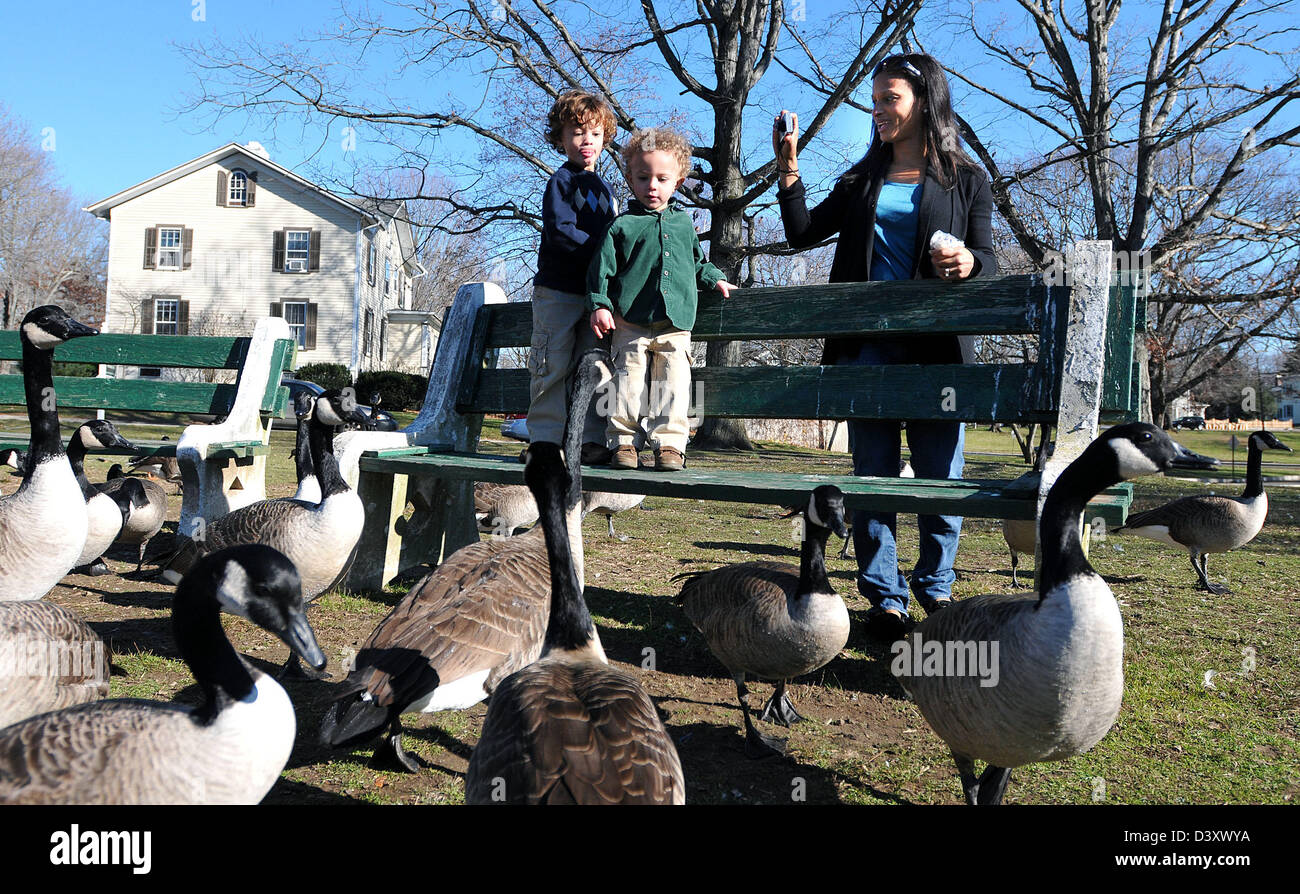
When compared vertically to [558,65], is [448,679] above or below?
below

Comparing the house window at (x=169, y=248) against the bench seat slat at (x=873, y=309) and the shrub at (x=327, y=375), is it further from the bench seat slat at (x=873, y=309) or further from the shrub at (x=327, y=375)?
the bench seat slat at (x=873, y=309)

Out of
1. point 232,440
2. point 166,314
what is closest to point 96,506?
point 232,440

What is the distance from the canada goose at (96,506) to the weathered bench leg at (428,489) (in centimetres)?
156

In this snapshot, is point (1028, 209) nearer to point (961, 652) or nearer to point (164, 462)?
point (164, 462)

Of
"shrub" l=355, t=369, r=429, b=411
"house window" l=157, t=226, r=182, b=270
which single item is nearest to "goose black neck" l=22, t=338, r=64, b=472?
"shrub" l=355, t=369, r=429, b=411

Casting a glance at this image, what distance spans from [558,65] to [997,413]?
51.8ft

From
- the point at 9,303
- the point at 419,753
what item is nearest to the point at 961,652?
the point at 419,753

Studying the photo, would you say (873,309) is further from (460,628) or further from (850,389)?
(460,628)

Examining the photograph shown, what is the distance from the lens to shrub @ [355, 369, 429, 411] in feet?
107

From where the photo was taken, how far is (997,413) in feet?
14.0

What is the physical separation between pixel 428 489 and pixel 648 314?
2315mm

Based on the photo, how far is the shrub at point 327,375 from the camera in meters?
32.2

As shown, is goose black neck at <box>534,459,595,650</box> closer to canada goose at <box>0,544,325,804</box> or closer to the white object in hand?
canada goose at <box>0,544,325,804</box>
